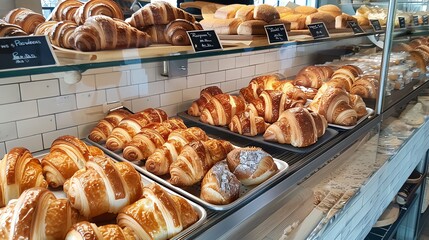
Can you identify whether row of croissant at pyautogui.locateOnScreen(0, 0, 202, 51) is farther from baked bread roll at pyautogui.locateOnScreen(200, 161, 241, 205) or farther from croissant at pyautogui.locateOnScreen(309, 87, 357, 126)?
croissant at pyautogui.locateOnScreen(309, 87, 357, 126)

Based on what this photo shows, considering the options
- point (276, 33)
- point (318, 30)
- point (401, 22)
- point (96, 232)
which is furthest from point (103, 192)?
point (401, 22)

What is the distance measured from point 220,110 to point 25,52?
835 millimetres

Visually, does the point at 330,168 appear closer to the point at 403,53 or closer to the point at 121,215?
the point at 121,215

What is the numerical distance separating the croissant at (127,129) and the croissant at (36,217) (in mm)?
445

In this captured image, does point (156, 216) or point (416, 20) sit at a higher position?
point (416, 20)

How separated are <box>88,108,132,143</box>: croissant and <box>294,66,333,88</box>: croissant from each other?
3.28 ft

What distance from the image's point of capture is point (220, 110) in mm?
1468

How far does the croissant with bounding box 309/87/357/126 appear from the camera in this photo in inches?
59.2

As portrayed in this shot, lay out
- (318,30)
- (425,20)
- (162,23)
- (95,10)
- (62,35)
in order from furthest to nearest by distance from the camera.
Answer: (425,20)
(318,30)
(162,23)
(95,10)
(62,35)

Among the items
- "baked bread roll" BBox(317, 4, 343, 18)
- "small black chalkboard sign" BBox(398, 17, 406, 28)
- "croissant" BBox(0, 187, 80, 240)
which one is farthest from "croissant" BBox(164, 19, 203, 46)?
"small black chalkboard sign" BBox(398, 17, 406, 28)

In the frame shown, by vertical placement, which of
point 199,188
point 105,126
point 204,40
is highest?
point 204,40

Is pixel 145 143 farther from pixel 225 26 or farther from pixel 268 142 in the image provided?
pixel 225 26

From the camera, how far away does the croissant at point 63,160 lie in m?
0.95

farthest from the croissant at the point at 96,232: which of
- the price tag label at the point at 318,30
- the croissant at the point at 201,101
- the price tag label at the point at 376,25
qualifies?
the price tag label at the point at 376,25
